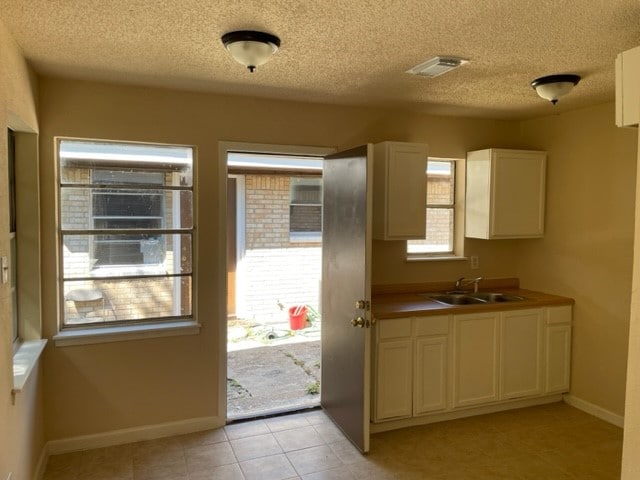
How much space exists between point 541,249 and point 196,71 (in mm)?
3209

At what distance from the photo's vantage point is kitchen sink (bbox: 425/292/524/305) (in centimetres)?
399

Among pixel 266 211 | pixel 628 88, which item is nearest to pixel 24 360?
pixel 628 88

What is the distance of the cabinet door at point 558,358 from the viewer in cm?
390

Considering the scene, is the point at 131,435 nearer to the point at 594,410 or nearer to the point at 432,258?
the point at 432,258

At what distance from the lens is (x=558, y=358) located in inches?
155

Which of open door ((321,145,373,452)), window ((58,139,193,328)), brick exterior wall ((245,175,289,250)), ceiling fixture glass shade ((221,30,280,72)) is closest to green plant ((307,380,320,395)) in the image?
open door ((321,145,373,452))

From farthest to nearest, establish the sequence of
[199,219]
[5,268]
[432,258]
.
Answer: [432,258] < [199,219] < [5,268]

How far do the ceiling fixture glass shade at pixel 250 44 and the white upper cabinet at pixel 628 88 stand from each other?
1485 mm

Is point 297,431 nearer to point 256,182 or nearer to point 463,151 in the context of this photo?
point 463,151

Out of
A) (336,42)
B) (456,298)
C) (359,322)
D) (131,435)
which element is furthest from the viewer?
(456,298)

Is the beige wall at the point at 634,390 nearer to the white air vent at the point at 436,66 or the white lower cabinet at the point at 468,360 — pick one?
the white air vent at the point at 436,66

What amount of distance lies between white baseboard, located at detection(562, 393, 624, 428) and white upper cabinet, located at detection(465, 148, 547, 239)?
1.38m

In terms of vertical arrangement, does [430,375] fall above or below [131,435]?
above

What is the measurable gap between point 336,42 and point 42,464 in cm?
293
